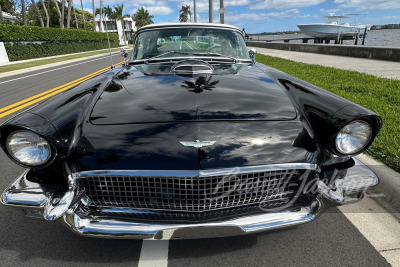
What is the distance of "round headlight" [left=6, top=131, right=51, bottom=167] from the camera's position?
1.66 m

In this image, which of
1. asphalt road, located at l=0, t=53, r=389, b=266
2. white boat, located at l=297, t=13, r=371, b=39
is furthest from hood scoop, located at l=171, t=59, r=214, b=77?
white boat, located at l=297, t=13, r=371, b=39

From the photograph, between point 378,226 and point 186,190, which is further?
point 378,226

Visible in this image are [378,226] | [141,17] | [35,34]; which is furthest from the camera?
[141,17]

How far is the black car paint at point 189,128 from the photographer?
157 cm

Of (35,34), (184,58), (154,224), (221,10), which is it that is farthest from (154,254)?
(35,34)

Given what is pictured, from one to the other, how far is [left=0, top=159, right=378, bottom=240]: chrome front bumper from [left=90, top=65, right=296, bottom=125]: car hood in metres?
0.52

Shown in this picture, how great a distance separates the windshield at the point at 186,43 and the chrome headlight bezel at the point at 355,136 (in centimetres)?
168

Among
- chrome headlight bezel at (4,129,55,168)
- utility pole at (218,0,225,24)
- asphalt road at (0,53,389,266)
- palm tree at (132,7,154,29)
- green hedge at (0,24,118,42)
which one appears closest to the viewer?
chrome headlight bezel at (4,129,55,168)

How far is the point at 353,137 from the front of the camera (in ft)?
5.87

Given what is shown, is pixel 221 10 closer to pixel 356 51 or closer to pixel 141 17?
pixel 356 51

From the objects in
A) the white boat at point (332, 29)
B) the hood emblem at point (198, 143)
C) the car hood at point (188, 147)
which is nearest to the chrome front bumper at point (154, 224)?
the car hood at point (188, 147)

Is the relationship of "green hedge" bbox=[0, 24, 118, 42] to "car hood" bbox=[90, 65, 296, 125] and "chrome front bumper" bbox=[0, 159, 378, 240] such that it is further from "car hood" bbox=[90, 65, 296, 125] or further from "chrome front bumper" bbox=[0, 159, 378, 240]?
"chrome front bumper" bbox=[0, 159, 378, 240]

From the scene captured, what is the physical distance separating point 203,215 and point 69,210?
731mm

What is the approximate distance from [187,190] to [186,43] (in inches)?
81.0
